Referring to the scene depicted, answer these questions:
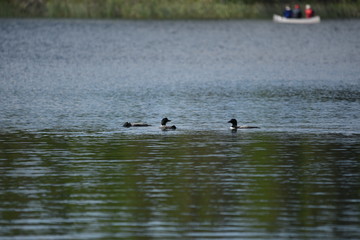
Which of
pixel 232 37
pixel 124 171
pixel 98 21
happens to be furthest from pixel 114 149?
pixel 98 21

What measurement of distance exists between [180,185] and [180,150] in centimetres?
448

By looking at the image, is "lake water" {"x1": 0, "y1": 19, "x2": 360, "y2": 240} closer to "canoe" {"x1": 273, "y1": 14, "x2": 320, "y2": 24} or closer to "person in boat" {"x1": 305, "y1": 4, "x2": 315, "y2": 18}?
"canoe" {"x1": 273, "y1": 14, "x2": 320, "y2": 24}

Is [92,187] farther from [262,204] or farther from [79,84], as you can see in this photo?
[79,84]

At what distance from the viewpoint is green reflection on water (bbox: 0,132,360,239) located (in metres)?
15.1

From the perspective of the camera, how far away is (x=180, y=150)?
2277 centimetres

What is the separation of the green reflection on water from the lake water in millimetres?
27

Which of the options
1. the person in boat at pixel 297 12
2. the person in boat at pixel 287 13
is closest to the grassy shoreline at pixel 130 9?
the person in boat at pixel 287 13

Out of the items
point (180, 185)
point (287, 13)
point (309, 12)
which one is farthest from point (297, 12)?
point (180, 185)

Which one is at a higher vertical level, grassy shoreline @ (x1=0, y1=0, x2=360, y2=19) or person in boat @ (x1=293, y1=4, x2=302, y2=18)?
grassy shoreline @ (x1=0, y1=0, x2=360, y2=19)

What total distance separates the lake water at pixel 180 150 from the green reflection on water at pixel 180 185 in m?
0.03

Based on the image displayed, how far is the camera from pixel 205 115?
30.0 metres

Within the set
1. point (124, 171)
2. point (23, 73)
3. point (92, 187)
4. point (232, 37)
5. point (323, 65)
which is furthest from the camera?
point (232, 37)

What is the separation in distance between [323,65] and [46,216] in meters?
37.7

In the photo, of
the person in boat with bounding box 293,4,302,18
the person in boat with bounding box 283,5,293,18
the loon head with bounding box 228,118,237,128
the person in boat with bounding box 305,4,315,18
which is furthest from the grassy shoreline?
the loon head with bounding box 228,118,237,128
